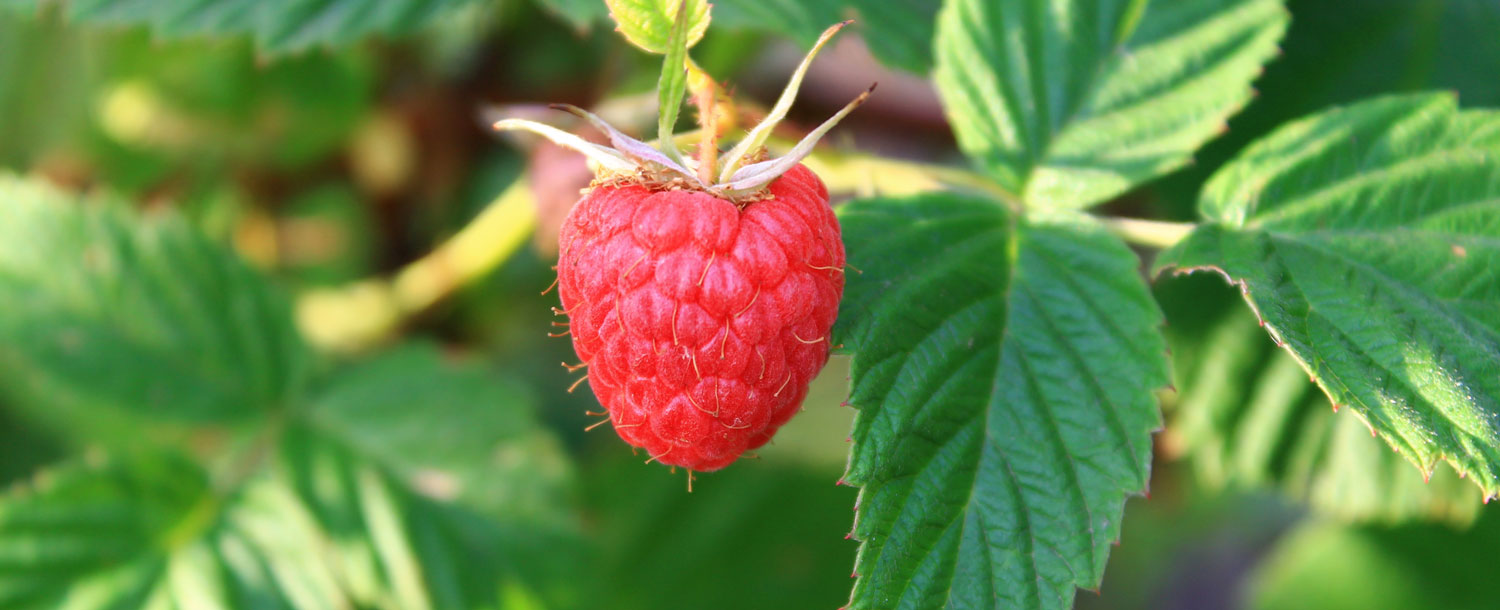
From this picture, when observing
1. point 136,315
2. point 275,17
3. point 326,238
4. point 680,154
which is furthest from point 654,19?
point 326,238

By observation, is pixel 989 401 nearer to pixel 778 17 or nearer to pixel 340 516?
pixel 778 17

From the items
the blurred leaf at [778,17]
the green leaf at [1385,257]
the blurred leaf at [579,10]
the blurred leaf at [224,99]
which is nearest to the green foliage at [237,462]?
the blurred leaf at [224,99]

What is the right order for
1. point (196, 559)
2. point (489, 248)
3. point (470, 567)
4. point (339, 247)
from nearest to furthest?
1. point (196, 559)
2. point (470, 567)
3. point (489, 248)
4. point (339, 247)

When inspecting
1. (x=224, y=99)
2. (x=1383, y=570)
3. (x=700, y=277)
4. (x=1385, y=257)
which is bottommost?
(x=1383, y=570)

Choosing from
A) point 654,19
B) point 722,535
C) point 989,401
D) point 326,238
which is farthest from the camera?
point 326,238

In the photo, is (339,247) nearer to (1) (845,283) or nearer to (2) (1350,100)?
(1) (845,283)

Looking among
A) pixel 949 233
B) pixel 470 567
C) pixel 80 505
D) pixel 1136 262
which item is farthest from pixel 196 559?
pixel 1136 262
